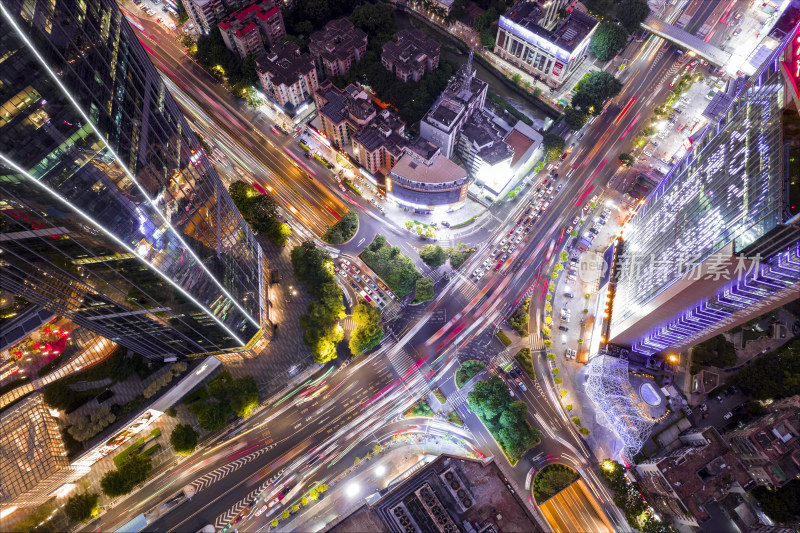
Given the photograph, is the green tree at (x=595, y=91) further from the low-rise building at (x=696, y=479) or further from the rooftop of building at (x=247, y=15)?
the rooftop of building at (x=247, y=15)

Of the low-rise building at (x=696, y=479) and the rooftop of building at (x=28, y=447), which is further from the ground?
the rooftop of building at (x=28, y=447)

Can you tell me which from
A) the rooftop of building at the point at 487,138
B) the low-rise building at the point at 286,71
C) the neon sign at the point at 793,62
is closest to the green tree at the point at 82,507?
the low-rise building at the point at 286,71

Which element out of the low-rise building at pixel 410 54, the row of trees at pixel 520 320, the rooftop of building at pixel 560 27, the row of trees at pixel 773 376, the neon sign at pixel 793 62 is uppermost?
the low-rise building at pixel 410 54

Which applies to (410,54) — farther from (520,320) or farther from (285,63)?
(520,320)

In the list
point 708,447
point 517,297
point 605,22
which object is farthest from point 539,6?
point 708,447

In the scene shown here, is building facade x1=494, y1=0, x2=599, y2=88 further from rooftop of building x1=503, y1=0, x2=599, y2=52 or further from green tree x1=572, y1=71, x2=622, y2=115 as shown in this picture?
green tree x1=572, y1=71, x2=622, y2=115

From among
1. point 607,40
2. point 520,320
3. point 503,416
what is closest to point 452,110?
point 520,320

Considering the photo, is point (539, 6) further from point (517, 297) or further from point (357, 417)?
point (357, 417)

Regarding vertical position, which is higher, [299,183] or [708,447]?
[299,183]
